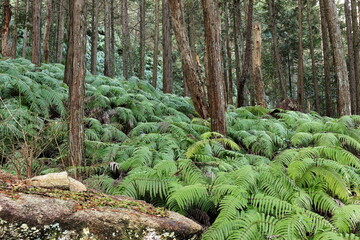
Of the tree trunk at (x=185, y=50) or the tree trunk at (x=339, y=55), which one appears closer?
the tree trunk at (x=185, y=50)

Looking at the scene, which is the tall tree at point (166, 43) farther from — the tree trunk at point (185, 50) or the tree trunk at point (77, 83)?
the tree trunk at point (77, 83)

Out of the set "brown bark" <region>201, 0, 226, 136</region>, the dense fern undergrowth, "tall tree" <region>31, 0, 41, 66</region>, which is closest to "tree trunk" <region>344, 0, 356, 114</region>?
the dense fern undergrowth

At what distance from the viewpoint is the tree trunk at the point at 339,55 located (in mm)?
7535

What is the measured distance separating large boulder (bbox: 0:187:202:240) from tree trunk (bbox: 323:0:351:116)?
6.89 meters

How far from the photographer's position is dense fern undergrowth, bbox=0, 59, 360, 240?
2.71 metres

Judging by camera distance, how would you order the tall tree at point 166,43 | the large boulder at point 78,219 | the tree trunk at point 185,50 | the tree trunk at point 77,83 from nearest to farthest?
the large boulder at point 78,219 < the tree trunk at point 77,83 < the tree trunk at point 185,50 < the tall tree at point 166,43

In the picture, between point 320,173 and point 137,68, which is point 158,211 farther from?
point 137,68

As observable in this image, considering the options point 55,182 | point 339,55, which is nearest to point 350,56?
point 339,55

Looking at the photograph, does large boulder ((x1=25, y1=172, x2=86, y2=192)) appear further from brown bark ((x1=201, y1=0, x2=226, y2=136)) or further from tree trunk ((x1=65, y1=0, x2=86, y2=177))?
brown bark ((x1=201, y1=0, x2=226, y2=136))

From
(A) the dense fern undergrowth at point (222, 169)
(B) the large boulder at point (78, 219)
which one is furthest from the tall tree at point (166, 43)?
(B) the large boulder at point (78, 219)

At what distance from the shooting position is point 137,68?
24562 millimetres

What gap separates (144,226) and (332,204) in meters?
2.13

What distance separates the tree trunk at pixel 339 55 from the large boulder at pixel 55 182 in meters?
7.34

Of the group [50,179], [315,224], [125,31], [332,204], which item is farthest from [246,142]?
[125,31]
